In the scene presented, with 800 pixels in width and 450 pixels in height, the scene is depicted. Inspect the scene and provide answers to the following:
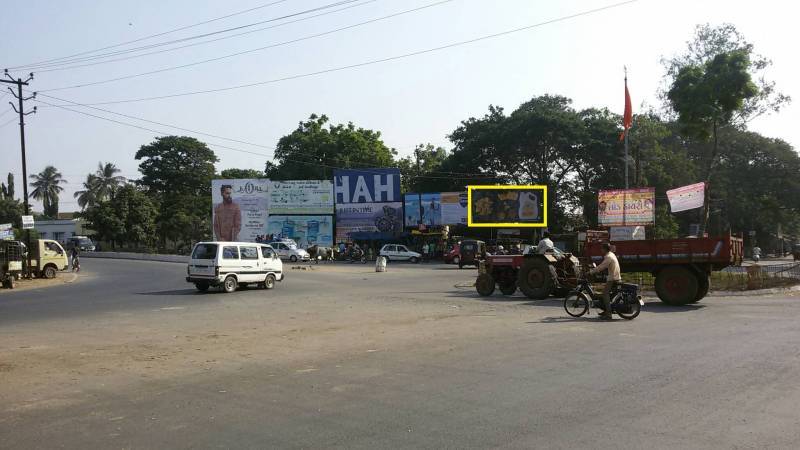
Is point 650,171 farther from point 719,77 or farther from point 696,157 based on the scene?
point 719,77

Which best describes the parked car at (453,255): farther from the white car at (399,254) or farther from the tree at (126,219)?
the tree at (126,219)

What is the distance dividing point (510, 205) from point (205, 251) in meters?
31.0

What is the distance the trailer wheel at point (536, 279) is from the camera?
18156mm

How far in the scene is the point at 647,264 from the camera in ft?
55.9

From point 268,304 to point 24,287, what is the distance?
1622cm

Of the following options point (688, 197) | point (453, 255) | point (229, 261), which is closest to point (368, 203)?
point (453, 255)

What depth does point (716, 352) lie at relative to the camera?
9.06 metres

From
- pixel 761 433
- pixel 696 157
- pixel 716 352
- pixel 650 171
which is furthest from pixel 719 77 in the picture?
pixel 696 157

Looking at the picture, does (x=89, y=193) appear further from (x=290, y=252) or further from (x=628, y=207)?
(x=628, y=207)

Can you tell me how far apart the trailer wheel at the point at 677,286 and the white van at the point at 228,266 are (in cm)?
1429

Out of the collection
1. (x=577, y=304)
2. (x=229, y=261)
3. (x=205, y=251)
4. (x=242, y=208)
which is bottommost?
(x=577, y=304)

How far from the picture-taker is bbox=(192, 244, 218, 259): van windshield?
72.5 ft

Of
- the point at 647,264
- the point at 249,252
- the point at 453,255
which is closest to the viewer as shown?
the point at 647,264

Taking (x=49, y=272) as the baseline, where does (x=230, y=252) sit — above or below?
above
